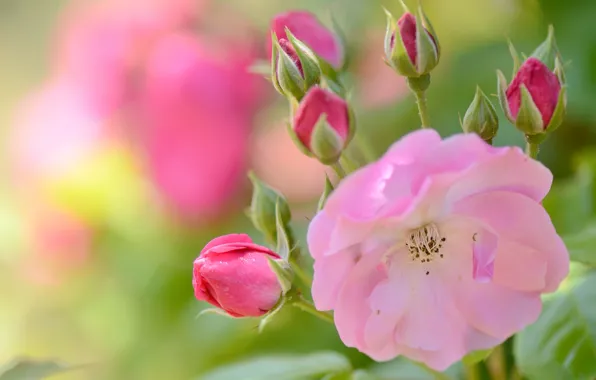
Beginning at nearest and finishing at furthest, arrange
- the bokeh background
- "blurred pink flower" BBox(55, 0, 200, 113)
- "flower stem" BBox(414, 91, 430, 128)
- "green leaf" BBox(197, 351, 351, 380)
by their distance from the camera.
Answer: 1. "flower stem" BBox(414, 91, 430, 128)
2. "green leaf" BBox(197, 351, 351, 380)
3. the bokeh background
4. "blurred pink flower" BBox(55, 0, 200, 113)

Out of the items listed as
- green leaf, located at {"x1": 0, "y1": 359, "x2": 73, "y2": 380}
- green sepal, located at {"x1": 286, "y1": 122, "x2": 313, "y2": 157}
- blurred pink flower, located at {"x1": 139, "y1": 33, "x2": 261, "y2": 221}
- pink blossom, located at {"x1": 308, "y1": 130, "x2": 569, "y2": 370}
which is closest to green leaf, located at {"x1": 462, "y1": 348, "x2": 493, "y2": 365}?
pink blossom, located at {"x1": 308, "y1": 130, "x2": 569, "y2": 370}

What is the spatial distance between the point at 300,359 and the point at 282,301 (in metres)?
0.20

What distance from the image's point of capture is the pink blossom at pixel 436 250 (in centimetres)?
34

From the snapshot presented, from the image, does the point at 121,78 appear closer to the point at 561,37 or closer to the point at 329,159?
the point at 561,37

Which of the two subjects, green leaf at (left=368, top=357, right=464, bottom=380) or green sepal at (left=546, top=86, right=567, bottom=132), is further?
green leaf at (left=368, top=357, right=464, bottom=380)

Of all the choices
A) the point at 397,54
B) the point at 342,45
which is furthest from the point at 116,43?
the point at 397,54

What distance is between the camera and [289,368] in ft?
1.94

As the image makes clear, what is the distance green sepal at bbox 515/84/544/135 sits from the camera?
0.40 metres

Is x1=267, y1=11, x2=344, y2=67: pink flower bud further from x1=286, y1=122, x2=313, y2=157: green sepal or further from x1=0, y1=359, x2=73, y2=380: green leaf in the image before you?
x1=0, y1=359, x2=73, y2=380: green leaf

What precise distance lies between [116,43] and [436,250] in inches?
24.8

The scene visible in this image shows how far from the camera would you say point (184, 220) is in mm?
901

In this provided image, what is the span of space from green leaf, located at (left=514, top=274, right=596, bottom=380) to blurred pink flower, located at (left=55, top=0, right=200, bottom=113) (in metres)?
0.58

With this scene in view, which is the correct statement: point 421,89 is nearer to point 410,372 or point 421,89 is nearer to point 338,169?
point 338,169

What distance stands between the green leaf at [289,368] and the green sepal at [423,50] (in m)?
0.24
